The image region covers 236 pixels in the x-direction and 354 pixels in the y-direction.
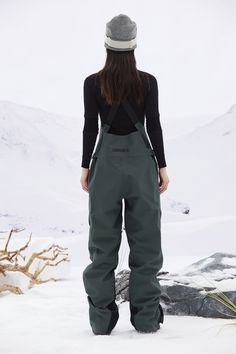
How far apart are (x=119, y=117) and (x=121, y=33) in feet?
0.92

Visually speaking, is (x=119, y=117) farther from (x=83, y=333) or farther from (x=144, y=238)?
(x=83, y=333)

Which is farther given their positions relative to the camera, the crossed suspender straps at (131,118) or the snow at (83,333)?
the crossed suspender straps at (131,118)

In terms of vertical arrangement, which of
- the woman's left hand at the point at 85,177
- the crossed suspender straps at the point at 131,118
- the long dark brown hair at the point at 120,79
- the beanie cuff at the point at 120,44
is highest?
the beanie cuff at the point at 120,44

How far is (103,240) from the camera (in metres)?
1.93

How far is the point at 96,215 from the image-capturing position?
1.92 meters

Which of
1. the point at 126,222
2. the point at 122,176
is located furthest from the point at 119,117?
the point at 126,222

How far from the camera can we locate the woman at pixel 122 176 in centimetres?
190

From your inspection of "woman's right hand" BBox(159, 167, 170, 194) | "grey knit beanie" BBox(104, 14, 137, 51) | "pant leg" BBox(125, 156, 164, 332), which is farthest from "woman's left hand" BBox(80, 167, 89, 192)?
"grey knit beanie" BBox(104, 14, 137, 51)

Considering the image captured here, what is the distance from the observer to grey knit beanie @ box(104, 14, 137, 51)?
6.27ft

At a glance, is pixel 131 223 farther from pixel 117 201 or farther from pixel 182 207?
pixel 182 207

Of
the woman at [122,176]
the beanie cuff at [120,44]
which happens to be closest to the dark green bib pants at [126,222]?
the woman at [122,176]

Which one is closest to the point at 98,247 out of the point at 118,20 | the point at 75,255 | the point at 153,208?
the point at 153,208

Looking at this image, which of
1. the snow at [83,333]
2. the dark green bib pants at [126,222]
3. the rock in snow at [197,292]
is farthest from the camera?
the rock in snow at [197,292]

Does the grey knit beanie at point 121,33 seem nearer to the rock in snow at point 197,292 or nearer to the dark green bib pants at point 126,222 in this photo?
the dark green bib pants at point 126,222
